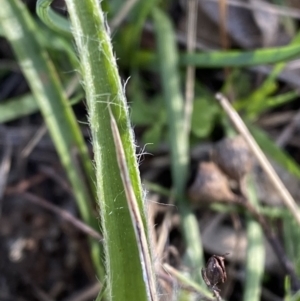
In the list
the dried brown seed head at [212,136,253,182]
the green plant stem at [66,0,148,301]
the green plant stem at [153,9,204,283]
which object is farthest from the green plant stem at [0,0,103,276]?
the green plant stem at [66,0,148,301]

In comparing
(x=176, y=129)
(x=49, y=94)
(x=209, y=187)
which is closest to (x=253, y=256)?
(x=209, y=187)

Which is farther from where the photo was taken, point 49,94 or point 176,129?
point 176,129

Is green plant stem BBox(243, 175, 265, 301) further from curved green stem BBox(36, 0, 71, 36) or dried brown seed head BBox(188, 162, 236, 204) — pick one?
curved green stem BBox(36, 0, 71, 36)

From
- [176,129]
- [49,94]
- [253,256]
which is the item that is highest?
[49,94]

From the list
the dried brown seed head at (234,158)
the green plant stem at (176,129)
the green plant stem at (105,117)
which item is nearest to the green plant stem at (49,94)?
the green plant stem at (176,129)

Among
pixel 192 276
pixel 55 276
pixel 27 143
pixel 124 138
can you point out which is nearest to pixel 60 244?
pixel 55 276

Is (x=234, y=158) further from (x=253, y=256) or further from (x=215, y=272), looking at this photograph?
(x=215, y=272)

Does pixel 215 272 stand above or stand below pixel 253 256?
above

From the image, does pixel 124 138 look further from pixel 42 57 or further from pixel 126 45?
pixel 126 45
